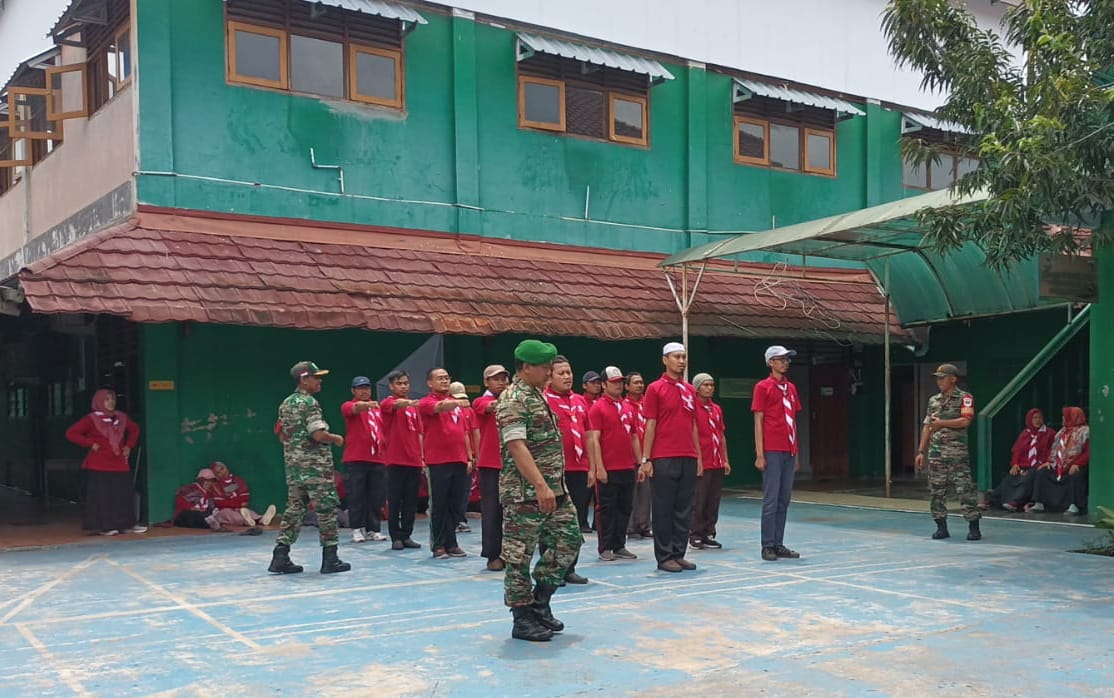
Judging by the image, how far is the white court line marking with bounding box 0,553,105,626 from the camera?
7.39 meters

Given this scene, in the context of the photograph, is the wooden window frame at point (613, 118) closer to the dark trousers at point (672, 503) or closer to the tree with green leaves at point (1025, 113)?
the tree with green leaves at point (1025, 113)

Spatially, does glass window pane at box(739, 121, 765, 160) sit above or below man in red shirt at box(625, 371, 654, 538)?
above

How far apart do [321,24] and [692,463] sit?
28.4 ft

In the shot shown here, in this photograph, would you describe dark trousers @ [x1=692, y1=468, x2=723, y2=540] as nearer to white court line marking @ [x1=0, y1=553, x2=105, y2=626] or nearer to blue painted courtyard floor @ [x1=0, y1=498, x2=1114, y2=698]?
blue painted courtyard floor @ [x1=0, y1=498, x2=1114, y2=698]

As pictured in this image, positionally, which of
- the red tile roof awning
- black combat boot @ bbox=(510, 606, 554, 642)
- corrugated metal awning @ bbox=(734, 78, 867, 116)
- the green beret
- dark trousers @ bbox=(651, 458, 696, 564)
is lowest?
black combat boot @ bbox=(510, 606, 554, 642)

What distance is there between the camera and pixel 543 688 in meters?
5.23

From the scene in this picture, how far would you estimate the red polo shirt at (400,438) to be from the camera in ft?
34.1

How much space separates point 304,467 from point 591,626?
3.20m

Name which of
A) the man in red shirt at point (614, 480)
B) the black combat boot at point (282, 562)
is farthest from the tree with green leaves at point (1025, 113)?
the black combat boot at point (282, 562)

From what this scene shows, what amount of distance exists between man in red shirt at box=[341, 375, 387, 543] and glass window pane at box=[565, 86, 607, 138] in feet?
22.2

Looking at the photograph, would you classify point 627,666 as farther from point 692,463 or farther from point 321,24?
point 321,24

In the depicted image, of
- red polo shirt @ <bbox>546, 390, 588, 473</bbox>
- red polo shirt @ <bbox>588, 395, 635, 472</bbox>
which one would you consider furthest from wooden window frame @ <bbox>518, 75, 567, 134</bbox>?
red polo shirt @ <bbox>546, 390, 588, 473</bbox>

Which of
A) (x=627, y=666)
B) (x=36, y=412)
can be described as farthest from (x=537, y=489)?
(x=36, y=412)

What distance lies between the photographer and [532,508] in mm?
6230
